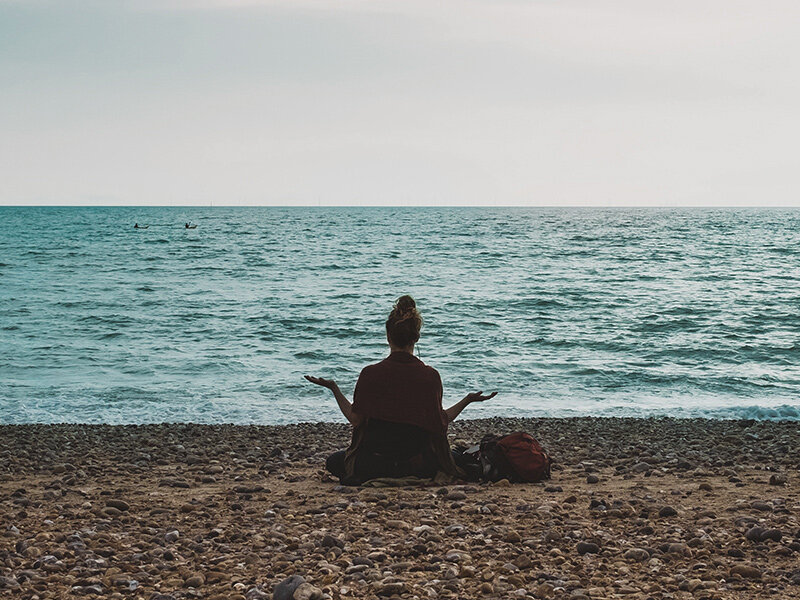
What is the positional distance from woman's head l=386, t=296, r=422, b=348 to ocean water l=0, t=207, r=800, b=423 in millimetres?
7364

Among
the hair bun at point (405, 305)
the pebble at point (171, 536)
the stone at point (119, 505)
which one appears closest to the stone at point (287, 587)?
the pebble at point (171, 536)

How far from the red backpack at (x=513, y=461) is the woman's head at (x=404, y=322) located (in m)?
1.48

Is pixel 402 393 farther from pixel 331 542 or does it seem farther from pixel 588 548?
pixel 588 548

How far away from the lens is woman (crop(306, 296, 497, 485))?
746 centimetres

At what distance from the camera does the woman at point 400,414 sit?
746 cm

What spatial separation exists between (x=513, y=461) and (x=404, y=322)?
1.83 metres

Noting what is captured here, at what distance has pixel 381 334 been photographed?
23.9 metres

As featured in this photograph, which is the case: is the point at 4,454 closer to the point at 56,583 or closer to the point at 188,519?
the point at 188,519

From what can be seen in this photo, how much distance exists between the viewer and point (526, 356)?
20.2m

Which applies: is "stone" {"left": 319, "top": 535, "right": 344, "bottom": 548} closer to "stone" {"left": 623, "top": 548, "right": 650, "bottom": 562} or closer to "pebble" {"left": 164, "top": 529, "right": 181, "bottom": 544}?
"pebble" {"left": 164, "top": 529, "right": 181, "bottom": 544}

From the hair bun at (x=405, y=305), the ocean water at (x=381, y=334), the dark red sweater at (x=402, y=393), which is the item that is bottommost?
the ocean water at (x=381, y=334)

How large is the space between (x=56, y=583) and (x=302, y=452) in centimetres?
531

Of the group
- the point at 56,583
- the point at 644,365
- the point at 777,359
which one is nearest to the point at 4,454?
the point at 56,583

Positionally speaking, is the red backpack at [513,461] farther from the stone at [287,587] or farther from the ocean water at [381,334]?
the ocean water at [381,334]
